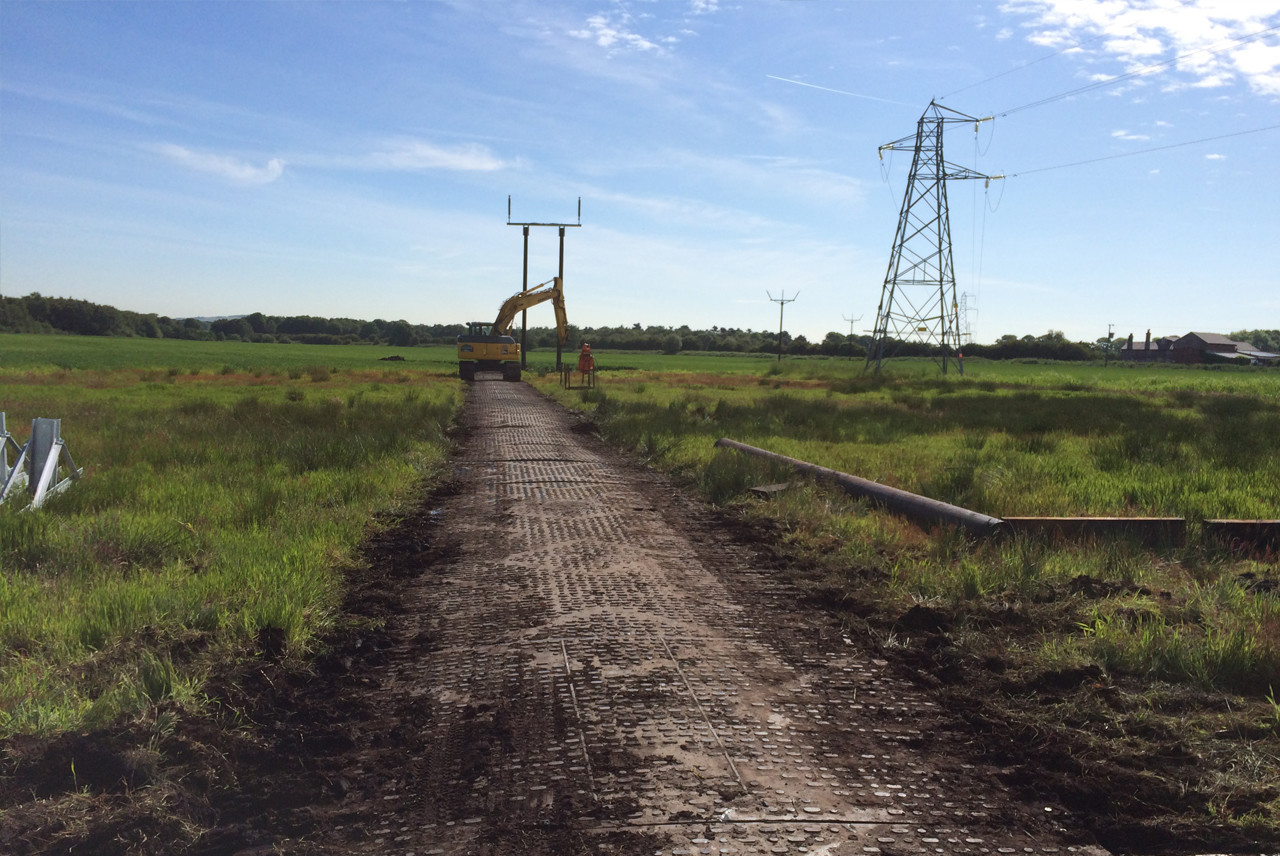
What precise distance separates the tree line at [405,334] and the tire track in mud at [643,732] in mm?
87052

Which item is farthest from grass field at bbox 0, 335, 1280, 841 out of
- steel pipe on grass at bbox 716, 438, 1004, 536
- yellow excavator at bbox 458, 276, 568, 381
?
yellow excavator at bbox 458, 276, 568, 381

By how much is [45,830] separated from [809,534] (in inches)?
218

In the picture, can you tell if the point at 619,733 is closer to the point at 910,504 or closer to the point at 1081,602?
the point at 1081,602

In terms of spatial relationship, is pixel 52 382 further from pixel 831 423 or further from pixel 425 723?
pixel 425 723

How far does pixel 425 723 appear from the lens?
11.5 ft

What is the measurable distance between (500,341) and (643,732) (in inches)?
1476

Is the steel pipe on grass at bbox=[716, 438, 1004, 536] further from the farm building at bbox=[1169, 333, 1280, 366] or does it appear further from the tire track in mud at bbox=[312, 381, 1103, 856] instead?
the farm building at bbox=[1169, 333, 1280, 366]

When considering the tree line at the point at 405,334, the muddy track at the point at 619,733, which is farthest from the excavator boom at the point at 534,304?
the tree line at the point at 405,334

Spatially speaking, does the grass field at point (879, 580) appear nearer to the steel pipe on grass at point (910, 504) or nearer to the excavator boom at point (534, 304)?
the steel pipe on grass at point (910, 504)

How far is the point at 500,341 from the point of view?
131 ft

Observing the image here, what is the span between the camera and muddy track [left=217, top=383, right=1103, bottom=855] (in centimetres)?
270

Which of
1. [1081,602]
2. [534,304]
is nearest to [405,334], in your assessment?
[534,304]

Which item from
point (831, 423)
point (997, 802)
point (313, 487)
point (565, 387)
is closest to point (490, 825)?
point (997, 802)

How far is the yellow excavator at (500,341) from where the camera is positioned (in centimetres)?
3978
